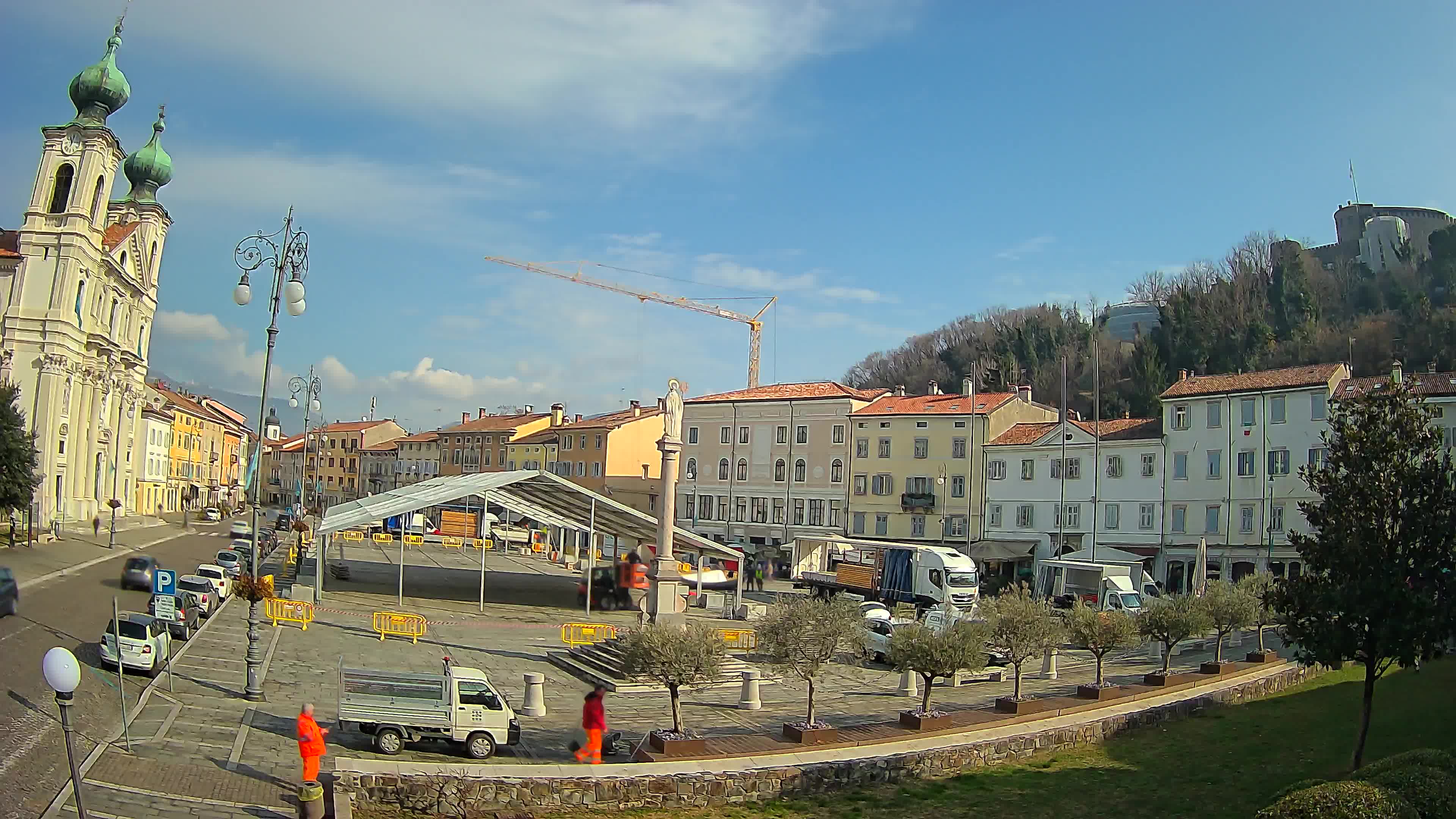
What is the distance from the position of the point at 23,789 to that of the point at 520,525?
72.9 meters

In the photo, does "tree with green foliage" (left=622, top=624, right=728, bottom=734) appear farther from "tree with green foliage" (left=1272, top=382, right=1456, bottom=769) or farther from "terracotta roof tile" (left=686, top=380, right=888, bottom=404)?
"terracotta roof tile" (left=686, top=380, right=888, bottom=404)

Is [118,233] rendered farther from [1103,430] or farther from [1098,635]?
[1098,635]

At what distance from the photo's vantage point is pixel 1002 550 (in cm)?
5634

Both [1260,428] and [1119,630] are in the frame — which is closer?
[1119,630]

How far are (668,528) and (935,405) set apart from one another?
3665 centimetres

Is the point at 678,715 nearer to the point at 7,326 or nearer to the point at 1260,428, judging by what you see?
the point at 1260,428

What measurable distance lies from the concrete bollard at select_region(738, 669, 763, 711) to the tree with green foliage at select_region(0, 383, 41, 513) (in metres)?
38.4

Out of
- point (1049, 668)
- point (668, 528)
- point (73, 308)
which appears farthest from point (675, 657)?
point (73, 308)

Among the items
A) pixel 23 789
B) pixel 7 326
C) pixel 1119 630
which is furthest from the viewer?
pixel 7 326

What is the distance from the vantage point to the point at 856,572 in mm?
44062

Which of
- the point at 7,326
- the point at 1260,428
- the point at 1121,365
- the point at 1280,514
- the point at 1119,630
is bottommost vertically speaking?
the point at 1119,630

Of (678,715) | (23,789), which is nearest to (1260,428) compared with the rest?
(678,715)

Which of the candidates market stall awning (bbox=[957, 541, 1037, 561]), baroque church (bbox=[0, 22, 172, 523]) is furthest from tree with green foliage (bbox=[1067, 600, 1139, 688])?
baroque church (bbox=[0, 22, 172, 523])

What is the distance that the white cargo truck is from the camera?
16.8 m
